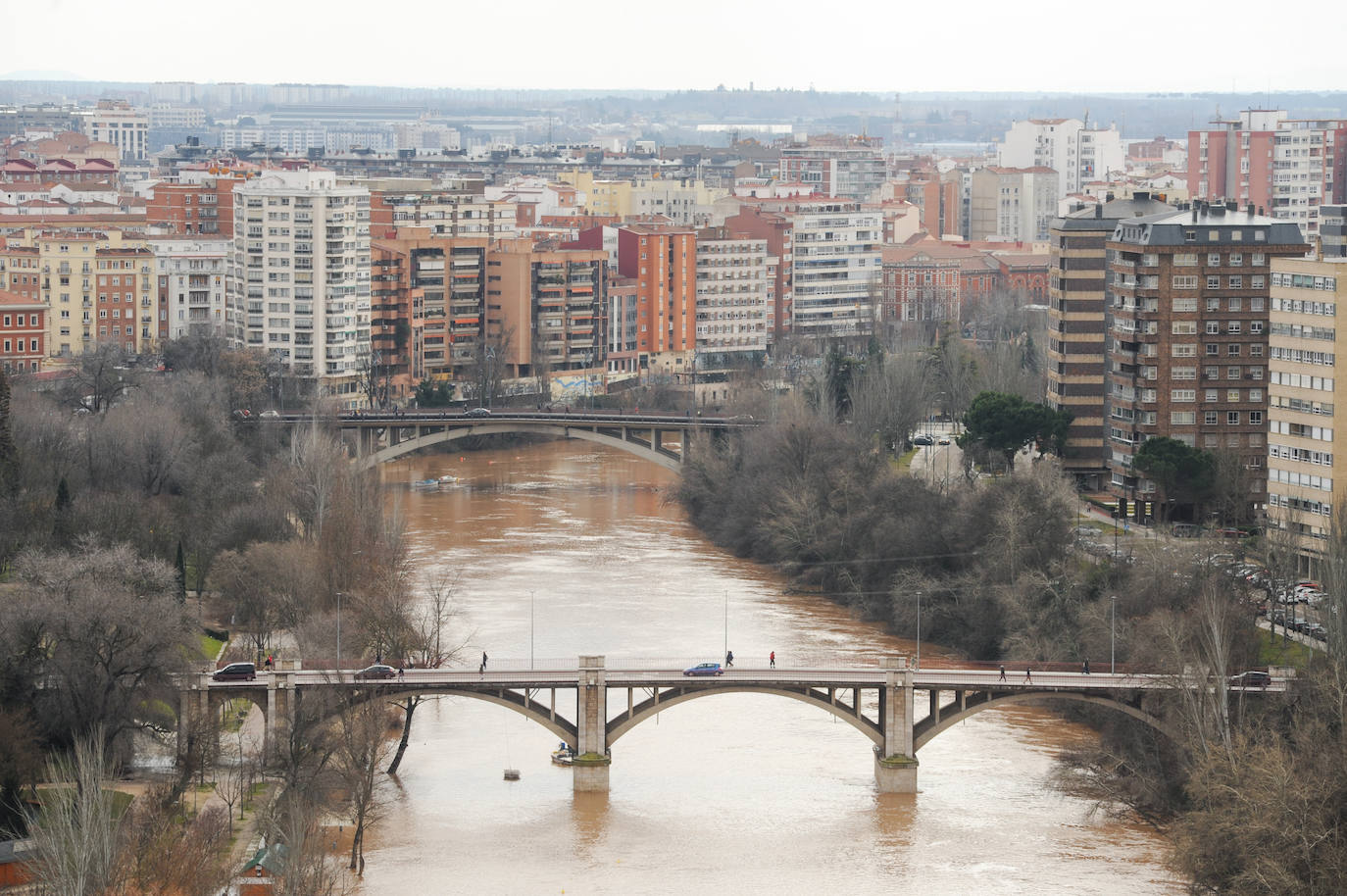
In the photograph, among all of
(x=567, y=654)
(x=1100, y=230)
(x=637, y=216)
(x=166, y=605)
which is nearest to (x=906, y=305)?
(x=637, y=216)

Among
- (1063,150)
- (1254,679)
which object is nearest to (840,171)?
(1063,150)

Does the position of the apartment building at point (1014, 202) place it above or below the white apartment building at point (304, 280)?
above

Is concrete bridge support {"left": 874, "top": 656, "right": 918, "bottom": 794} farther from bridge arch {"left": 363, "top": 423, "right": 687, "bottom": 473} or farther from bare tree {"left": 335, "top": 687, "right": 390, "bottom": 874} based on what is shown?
bridge arch {"left": 363, "top": 423, "right": 687, "bottom": 473}

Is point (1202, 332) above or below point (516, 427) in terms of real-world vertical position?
above

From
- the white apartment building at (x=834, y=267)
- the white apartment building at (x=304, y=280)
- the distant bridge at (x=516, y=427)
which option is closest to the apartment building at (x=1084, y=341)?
the distant bridge at (x=516, y=427)

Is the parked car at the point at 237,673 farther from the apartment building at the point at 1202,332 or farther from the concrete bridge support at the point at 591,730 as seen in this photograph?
the apartment building at the point at 1202,332

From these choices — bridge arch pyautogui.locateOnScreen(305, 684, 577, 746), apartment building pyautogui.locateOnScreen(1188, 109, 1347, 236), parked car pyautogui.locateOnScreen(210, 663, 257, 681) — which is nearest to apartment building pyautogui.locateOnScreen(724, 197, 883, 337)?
apartment building pyautogui.locateOnScreen(1188, 109, 1347, 236)

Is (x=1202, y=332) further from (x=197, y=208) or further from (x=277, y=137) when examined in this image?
(x=277, y=137)
